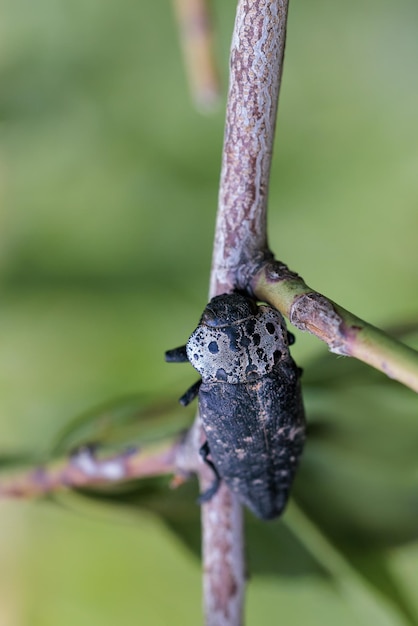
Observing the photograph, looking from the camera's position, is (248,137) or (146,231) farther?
(146,231)

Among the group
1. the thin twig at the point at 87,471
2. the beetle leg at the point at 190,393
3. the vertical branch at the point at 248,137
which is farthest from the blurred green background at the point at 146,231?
the vertical branch at the point at 248,137

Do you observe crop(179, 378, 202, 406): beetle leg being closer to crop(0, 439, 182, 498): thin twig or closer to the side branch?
crop(0, 439, 182, 498): thin twig

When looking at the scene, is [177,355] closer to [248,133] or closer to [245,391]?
[245,391]

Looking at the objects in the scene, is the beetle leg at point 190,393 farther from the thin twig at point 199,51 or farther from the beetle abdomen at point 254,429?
the thin twig at point 199,51

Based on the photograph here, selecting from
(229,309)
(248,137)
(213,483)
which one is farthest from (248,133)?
(213,483)

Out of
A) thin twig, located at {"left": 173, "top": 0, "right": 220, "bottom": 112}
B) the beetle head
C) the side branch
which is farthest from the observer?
thin twig, located at {"left": 173, "top": 0, "right": 220, "bottom": 112}

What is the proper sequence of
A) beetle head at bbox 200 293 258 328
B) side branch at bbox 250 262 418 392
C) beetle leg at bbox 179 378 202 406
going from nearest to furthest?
side branch at bbox 250 262 418 392, beetle head at bbox 200 293 258 328, beetle leg at bbox 179 378 202 406

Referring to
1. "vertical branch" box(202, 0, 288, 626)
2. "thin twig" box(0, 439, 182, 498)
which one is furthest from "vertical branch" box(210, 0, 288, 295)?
"thin twig" box(0, 439, 182, 498)

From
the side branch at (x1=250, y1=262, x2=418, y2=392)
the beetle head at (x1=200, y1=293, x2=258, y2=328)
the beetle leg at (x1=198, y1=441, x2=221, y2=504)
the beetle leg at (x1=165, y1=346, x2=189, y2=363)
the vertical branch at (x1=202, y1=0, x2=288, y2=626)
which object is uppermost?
the vertical branch at (x1=202, y1=0, x2=288, y2=626)
